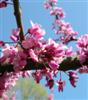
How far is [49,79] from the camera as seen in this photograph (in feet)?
12.1

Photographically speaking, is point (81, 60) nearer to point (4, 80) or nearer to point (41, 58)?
point (41, 58)

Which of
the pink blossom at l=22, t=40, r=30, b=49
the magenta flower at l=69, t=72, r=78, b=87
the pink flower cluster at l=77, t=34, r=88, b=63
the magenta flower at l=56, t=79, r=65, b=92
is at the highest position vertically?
the pink blossom at l=22, t=40, r=30, b=49

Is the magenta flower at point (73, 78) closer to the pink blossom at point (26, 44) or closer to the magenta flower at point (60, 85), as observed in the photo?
the magenta flower at point (60, 85)


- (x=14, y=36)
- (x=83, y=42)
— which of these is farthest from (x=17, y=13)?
(x=83, y=42)

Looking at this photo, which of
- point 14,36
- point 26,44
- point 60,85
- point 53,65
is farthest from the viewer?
point 60,85

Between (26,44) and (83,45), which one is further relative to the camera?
(83,45)

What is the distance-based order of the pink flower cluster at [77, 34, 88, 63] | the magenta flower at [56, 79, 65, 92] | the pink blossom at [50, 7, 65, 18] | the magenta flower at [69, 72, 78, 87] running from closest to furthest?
the pink flower cluster at [77, 34, 88, 63]
the magenta flower at [69, 72, 78, 87]
the magenta flower at [56, 79, 65, 92]
the pink blossom at [50, 7, 65, 18]

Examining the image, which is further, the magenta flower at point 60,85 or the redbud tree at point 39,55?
the magenta flower at point 60,85

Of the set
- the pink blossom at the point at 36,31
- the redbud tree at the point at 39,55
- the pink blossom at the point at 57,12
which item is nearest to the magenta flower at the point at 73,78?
the redbud tree at the point at 39,55

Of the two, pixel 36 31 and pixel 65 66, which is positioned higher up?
pixel 36 31

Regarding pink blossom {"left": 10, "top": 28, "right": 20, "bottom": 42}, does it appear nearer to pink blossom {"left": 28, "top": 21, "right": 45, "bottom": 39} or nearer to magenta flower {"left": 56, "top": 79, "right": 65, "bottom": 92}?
pink blossom {"left": 28, "top": 21, "right": 45, "bottom": 39}

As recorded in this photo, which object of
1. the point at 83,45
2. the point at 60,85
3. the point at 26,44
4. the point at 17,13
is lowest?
the point at 60,85

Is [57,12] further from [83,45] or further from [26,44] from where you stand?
[26,44]

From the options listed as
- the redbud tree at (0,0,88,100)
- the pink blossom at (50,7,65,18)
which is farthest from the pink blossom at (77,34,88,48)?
the pink blossom at (50,7,65,18)
